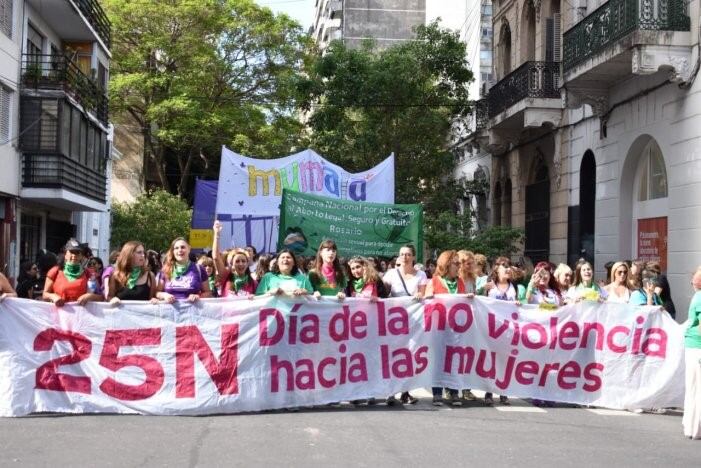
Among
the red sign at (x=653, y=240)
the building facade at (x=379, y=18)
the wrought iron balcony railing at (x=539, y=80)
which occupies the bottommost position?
the red sign at (x=653, y=240)

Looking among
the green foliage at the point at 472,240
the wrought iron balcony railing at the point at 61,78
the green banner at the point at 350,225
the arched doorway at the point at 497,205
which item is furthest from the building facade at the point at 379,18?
the green banner at the point at 350,225

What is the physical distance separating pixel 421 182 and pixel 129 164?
25.8m

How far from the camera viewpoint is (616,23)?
62.4ft

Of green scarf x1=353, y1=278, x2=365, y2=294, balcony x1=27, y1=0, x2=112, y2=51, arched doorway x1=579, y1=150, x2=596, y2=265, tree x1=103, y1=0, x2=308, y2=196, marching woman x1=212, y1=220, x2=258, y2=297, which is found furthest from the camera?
tree x1=103, y1=0, x2=308, y2=196

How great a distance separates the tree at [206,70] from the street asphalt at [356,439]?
104ft

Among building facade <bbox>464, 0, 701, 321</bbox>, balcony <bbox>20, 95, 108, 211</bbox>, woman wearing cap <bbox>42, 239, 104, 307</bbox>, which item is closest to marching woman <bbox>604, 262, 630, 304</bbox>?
woman wearing cap <bbox>42, 239, 104, 307</bbox>

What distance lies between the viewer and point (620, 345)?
1130 cm

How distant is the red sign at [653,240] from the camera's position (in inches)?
765

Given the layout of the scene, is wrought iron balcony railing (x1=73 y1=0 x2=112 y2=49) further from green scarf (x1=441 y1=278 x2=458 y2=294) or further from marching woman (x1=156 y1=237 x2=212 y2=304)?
green scarf (x1=441 y1=278 x2=458 y2=294)

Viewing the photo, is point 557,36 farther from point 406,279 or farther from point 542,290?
point 406,279

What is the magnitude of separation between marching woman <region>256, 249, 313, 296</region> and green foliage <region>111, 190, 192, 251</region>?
30603 millimetres

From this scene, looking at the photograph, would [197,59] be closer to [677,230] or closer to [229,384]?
[677,230]

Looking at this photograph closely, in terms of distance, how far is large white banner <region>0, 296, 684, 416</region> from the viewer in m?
10.0

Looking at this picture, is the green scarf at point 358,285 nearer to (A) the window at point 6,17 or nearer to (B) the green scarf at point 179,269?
(B) the green scarf at point 179,269
